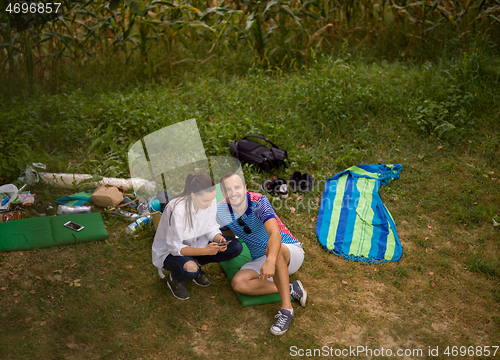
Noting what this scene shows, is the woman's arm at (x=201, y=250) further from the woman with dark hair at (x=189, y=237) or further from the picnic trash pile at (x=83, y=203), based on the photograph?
the picnic trash pile at (x=83, y=203)

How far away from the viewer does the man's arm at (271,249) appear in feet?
9.62

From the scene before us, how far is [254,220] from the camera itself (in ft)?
10.8

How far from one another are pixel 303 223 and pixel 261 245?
121 centimetres

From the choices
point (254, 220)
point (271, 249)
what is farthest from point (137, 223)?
point (271, 249)

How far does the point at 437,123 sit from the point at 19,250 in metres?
5.34

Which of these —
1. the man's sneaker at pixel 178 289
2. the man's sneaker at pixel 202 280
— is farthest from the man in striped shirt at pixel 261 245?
the man's sneaker at pixel 178 289

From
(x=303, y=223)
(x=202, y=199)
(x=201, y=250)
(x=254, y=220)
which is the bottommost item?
(x=303, y=223)

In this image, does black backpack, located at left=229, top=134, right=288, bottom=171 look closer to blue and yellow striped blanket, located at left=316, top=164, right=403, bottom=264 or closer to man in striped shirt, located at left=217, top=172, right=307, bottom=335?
blue and yellow striped blanket, located at left=316, top=164, right=403, bottom=264

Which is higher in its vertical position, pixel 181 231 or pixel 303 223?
pixel 181 231

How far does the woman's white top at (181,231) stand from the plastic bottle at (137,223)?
81cm

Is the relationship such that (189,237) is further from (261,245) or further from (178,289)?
(261,245)

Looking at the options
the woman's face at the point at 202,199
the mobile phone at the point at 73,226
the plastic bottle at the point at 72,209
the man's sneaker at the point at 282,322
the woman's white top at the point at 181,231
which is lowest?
the man's sneaker at the point at 282,322

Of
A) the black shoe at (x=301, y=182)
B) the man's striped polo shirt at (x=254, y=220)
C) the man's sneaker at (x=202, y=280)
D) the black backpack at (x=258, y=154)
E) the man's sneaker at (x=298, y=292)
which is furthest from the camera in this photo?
the black backpack at (x=258, y=154)

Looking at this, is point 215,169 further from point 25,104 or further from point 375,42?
point 375,42
